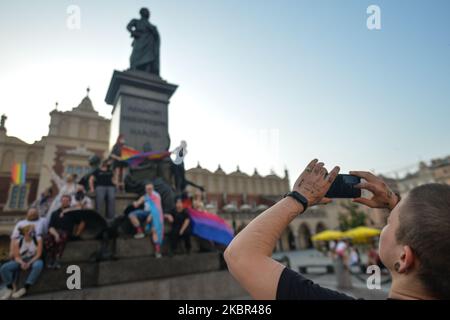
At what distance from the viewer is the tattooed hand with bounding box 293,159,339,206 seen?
1.06m

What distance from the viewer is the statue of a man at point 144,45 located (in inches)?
330

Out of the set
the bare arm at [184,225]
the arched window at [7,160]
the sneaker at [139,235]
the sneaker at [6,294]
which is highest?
the arched window at [7,160]

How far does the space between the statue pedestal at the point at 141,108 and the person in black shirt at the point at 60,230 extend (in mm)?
2756

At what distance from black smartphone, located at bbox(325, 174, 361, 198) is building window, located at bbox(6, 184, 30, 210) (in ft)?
77.6

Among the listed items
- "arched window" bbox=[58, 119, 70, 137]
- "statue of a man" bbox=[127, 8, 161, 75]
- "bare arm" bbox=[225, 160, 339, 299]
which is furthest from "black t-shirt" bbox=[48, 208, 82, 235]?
"arched window" bbox=[58, 119, 70, 137]

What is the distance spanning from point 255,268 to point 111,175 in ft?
16.9

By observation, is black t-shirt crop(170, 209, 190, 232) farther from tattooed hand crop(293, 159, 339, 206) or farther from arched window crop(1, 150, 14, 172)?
arched window crop(1, 150, 14, 172)

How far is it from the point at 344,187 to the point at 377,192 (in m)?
0.22

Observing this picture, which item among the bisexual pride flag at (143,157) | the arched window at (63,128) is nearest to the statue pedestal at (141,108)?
the bisexual pride flag at (143,157)

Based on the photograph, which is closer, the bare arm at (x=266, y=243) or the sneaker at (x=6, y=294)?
the bare arm at (x=266, y=243)

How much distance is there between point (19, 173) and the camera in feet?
62.4

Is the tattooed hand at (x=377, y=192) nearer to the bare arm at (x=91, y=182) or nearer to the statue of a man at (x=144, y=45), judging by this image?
the bare arm at (x=91, y=182)

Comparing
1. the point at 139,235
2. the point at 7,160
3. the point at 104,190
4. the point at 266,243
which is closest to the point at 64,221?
the point at 104,190
